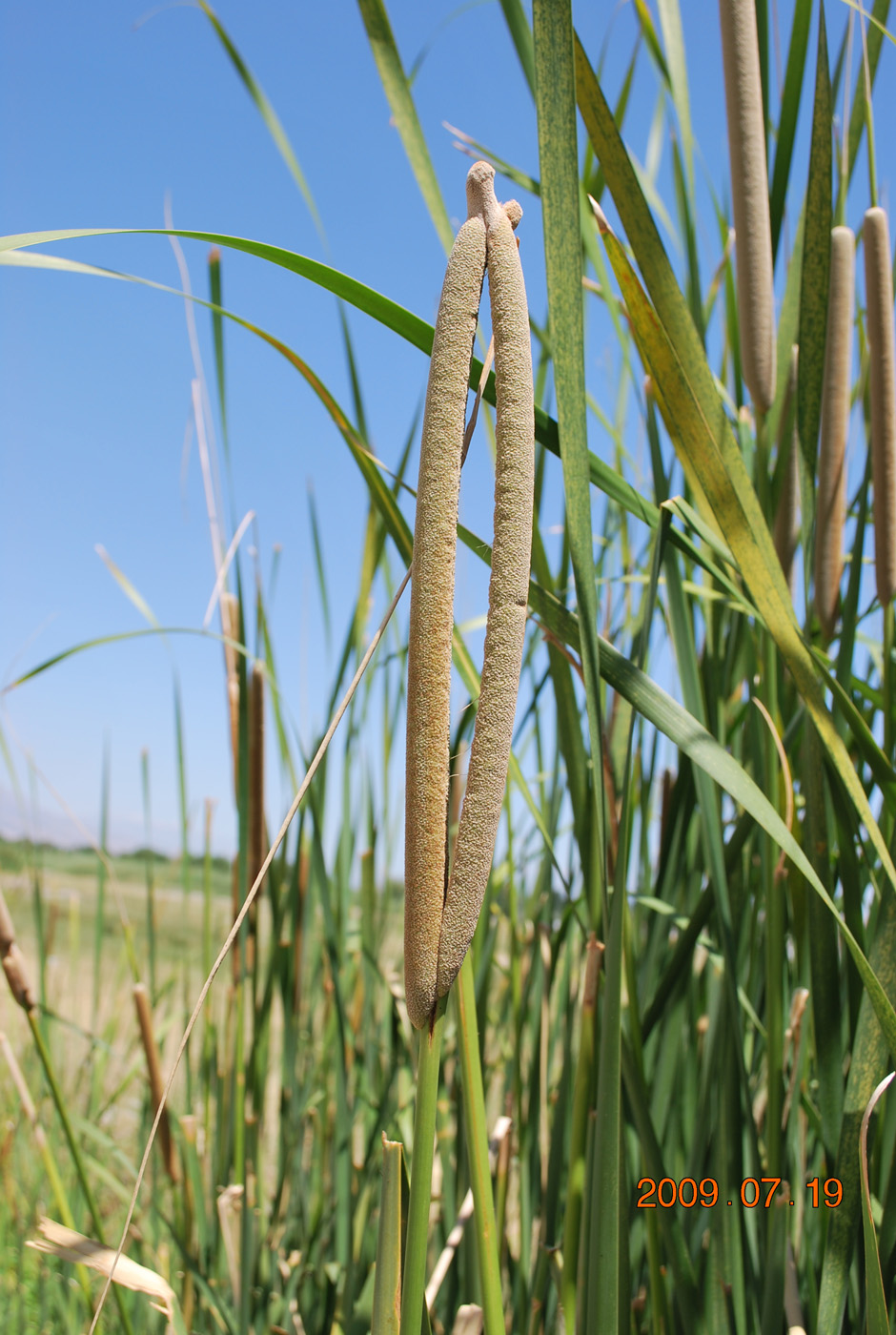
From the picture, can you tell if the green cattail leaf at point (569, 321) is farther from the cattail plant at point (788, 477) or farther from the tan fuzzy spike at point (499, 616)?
the cattail plant at point (788, 477)

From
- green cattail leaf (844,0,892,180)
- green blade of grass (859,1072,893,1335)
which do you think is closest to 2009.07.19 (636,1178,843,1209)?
green blade of grass (859,1072,893,1335)

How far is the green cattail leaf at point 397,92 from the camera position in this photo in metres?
0.36

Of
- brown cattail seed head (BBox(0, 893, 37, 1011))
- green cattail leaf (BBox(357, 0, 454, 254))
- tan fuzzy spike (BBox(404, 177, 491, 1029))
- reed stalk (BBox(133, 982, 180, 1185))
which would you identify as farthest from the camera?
reed stalk (BBox(133, 982, 180, 1185))

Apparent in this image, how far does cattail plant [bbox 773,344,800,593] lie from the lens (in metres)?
0.45

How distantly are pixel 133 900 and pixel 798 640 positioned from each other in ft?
12.7

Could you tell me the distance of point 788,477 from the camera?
458 millimetres

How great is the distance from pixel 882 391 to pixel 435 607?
326 mm

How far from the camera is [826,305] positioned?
418 millimetres

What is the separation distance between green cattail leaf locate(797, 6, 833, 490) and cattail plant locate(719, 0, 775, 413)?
2 cm

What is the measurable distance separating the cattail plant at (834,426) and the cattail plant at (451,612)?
275 millimetres

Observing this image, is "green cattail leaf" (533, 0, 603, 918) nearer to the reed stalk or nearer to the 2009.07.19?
the 2009.07.19

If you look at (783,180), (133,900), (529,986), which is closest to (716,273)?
(783,180)

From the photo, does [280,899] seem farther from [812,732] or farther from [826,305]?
[826,305]

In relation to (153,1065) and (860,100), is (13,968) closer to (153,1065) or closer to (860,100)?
(153,1065)
